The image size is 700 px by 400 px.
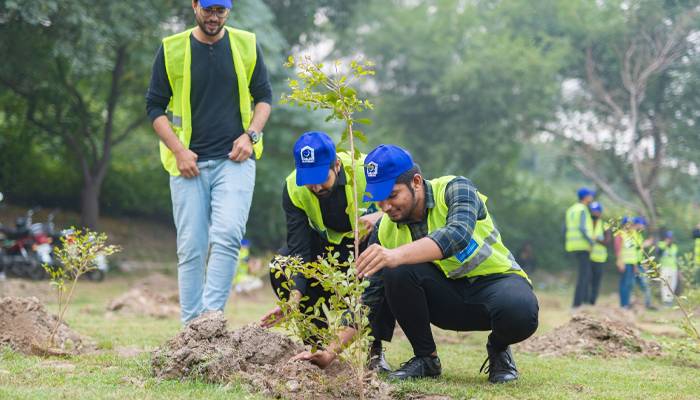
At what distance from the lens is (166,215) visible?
23.2m

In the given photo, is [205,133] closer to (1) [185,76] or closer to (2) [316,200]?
(1) [185,76]

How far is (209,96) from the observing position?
5.44 meters

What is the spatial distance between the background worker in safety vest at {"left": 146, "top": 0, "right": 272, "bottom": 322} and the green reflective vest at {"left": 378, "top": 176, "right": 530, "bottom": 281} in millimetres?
1087

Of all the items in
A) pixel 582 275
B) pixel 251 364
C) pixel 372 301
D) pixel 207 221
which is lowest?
pixel 582 275

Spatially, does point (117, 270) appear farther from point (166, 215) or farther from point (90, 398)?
point (90, 398)

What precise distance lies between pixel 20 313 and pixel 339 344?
2503mm

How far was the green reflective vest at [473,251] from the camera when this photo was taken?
4.59 meters

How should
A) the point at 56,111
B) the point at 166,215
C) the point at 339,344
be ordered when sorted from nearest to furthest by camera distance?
the point at 339,344 < the point at 56,111 < the point at 166,215

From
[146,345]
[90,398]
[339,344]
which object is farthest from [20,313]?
[339,344]

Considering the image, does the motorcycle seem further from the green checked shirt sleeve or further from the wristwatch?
the green checked shirt sleeve

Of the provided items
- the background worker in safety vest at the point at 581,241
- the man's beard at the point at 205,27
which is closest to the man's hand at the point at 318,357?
the man's beard at the point at 205,27

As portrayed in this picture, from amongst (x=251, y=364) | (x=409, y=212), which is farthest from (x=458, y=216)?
(x=251, y=364)

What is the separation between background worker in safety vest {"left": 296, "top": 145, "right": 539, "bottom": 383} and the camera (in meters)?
4.17

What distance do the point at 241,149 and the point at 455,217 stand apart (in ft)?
5.72
